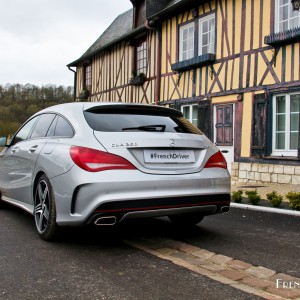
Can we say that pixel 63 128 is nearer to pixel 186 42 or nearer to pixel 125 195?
pixel 125 195

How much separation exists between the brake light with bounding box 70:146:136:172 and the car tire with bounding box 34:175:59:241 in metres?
0.56

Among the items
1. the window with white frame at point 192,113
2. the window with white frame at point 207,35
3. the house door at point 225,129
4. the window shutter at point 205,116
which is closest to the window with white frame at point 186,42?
the window with white frame at point 207,35

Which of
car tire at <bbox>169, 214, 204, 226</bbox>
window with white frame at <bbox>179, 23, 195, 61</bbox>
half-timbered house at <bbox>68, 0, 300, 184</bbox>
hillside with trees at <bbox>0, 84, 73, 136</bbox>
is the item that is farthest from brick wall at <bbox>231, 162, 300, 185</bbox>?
hillside with trees at <bbox>0, 84, 73, 136</bbox>

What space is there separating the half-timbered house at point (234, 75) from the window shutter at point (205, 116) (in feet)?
0.10

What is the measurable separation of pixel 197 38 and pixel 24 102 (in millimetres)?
37729

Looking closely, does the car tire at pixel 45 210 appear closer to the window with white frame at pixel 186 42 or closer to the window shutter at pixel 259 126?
the window shutter at pixel 259 126

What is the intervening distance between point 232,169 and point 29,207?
7.62 m

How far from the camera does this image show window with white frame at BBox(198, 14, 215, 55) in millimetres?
12078

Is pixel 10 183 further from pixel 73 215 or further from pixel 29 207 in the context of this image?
pixel 73 215

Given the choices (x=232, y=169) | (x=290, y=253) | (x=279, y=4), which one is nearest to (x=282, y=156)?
(x=232, y=169)

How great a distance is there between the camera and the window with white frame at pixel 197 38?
1216cm

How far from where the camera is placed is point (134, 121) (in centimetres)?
404

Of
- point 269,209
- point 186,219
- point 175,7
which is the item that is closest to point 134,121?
point 186,219
